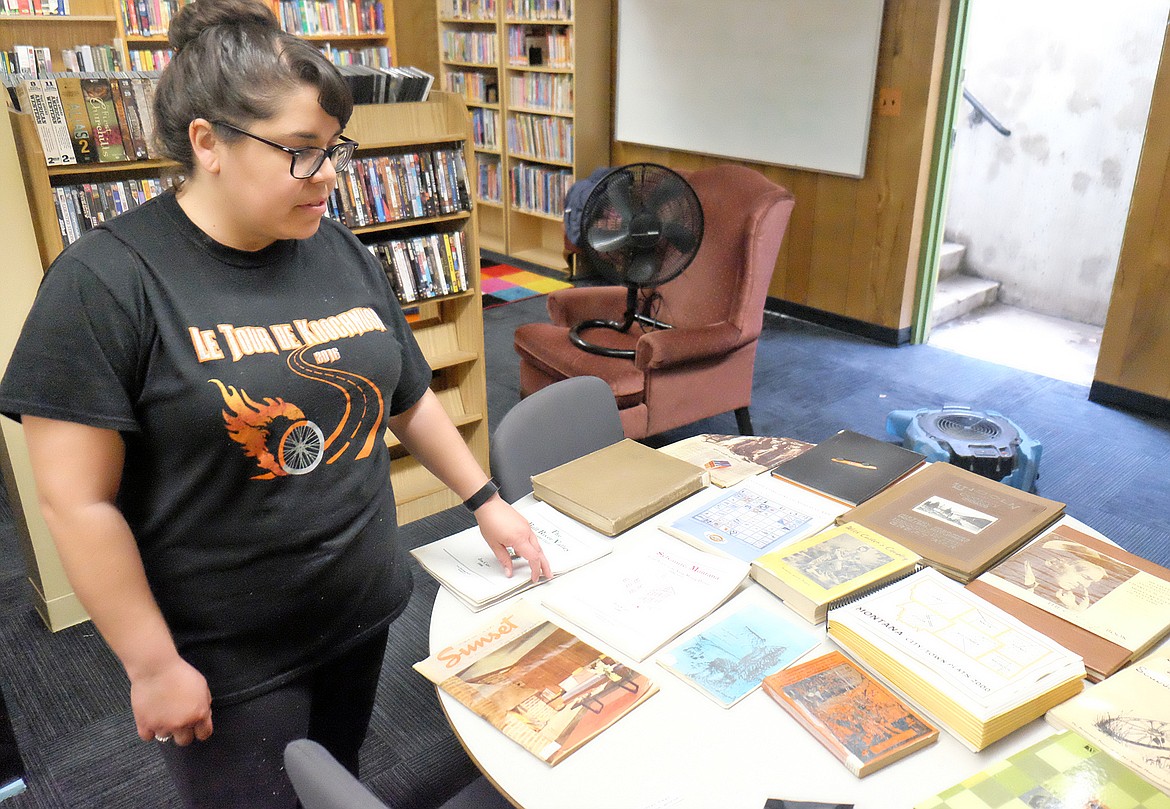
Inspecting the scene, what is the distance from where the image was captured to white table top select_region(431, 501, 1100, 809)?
1000mm

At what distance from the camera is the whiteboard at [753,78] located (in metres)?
4.37

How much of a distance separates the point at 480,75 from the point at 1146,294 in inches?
169

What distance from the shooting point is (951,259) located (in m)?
5.38

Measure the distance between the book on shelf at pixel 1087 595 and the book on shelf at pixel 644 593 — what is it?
15.9 inches

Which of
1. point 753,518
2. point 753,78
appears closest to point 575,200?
point 753,78

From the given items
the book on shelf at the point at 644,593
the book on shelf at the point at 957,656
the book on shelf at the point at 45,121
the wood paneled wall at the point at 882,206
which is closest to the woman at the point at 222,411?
the book on shelf at the point at 644,593

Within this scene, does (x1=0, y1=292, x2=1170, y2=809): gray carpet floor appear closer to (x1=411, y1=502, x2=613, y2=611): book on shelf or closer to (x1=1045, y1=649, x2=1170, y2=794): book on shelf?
(x1=411, y1=502, x2=613, y2=611): book on shelf

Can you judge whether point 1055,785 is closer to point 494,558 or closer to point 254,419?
point 494,558

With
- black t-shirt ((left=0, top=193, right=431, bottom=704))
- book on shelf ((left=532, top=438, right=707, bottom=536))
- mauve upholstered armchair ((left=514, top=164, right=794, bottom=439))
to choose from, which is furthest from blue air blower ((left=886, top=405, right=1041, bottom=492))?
black t-shirt ((left=0, top=193, right=431, bottom=704))

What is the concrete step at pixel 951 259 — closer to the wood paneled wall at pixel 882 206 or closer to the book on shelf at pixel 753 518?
the wood paneled wall at pixel 882 206

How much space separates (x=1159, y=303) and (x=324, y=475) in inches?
146

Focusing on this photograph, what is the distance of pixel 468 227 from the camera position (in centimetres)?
281

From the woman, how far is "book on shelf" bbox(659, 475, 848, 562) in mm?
574

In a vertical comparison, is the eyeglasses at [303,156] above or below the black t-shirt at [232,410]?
above
